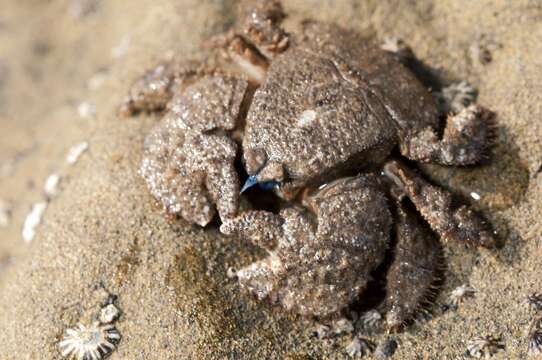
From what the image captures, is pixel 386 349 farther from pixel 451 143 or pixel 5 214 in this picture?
pixel 5 214

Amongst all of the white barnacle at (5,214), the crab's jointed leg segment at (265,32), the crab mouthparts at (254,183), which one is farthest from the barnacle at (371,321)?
the white barnacle at (5,214)

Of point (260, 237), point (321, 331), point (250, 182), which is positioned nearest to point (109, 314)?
point (260, 237)

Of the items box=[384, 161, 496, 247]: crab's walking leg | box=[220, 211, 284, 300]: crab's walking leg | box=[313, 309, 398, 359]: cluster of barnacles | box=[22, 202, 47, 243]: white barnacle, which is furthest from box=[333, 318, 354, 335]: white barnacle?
box=[22, 202, 47, 243]: white barnacle

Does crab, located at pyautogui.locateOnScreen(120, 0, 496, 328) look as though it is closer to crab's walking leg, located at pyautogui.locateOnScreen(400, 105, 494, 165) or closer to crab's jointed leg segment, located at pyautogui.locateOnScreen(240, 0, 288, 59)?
crab's walking leg, located at pyautogui.locateOnScreen(400, 105, 494, 165)

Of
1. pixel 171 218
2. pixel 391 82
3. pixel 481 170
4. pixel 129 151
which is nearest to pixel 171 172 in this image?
pixel 171 218

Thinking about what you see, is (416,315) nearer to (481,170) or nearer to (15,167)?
(481,170)

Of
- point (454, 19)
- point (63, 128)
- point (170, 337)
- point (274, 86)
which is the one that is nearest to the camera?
point (170, 337)
